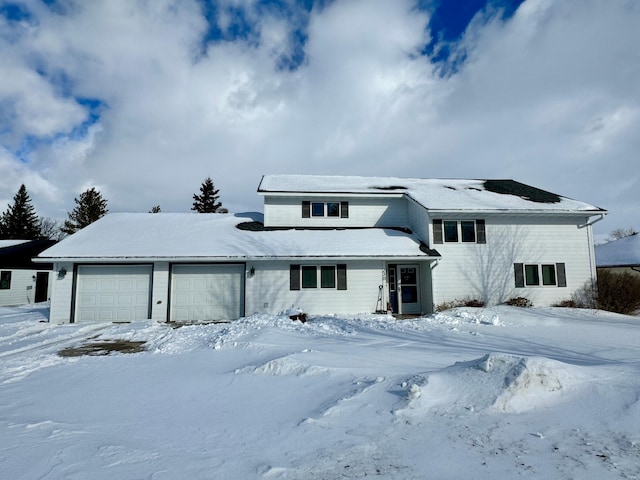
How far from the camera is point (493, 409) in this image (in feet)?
13.0

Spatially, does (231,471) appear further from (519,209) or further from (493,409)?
(519,209)

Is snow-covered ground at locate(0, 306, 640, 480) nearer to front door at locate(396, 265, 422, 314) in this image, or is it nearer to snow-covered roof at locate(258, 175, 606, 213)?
front door at locate(396, 265, 422, 314)

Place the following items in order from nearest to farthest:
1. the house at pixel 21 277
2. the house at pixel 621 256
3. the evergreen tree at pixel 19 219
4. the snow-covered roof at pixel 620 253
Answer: the house at pixel 21 277 < the house at pixel 621 256 < the snow-covered roof at pixel 620 253 < the evergreen tree at pixel 19 219

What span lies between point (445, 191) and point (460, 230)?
124 inches

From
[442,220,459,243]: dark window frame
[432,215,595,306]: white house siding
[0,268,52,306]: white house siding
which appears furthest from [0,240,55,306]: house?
[432,215,595,306]: white house siding

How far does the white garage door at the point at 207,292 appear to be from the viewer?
571 inches

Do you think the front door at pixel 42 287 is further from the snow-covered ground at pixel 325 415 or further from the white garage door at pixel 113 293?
the snow-covered ground at pixel 325 415

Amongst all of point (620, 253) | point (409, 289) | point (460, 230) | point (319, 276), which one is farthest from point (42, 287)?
point (620, 253)

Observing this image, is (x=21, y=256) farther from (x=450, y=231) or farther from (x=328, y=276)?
(x=450, y=231)

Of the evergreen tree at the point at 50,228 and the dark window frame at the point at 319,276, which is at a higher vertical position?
the evergreen tree at the point at 50,228

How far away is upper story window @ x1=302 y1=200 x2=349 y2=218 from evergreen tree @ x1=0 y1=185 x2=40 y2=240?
124 feet

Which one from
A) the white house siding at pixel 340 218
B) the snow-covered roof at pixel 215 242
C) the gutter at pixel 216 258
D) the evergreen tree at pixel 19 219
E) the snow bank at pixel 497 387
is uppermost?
the evergreen tree at pixel 19 219

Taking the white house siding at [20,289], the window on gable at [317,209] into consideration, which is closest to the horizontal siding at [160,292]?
the window on gable at [317,209]

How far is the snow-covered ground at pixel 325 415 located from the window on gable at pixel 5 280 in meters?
19.6
